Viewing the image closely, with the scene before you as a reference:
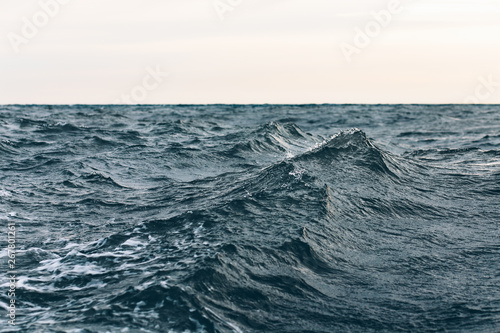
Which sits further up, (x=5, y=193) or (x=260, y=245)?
(x=260, y=245)

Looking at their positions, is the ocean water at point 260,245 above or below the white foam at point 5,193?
above

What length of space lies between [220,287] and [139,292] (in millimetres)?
1298

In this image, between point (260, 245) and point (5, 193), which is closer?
point (260, 245)

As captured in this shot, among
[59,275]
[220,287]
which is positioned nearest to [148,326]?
[220,287]

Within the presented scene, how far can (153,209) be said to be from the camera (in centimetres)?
1445

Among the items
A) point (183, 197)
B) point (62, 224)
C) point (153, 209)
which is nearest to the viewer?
point (62, 224)

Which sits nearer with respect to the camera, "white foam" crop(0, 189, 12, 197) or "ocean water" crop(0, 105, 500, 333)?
"ocean water" crop(0, 105, 500, 333)

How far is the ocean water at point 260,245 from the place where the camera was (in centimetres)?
824

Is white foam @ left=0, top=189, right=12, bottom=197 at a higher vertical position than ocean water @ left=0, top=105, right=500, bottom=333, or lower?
lower

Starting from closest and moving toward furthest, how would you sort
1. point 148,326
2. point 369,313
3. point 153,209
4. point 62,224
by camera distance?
1. point 148,326
2. point 369,313
3. point 62,224
4. point 153,209

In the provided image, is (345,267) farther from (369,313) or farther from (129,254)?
(129,254)

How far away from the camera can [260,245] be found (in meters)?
10.8

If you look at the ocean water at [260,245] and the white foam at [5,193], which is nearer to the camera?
the ocean water at [260,245]

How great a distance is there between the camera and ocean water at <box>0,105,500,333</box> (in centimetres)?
824
